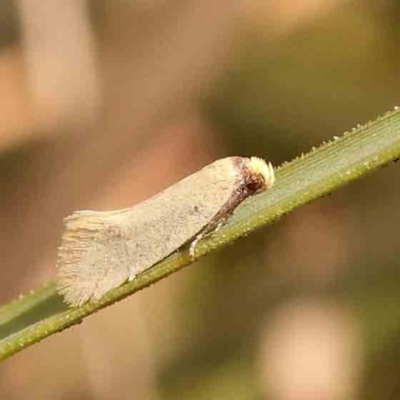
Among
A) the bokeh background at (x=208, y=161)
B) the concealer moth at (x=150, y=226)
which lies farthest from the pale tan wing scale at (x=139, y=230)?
the bokeh background at (x=208, y=161)

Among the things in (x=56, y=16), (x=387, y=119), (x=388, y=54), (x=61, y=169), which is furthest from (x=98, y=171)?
(x=387, y=119)

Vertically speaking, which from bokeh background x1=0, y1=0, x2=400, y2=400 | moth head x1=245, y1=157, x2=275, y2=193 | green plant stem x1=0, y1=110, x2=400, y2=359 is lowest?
green plant stem x1=0, y1=110, x2=400, y2=359

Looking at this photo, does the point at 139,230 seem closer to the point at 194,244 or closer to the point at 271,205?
the point at 194,244

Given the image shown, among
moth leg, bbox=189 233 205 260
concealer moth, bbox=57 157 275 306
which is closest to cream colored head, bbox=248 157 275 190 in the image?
concealer moth, bbox=57 157 275 306

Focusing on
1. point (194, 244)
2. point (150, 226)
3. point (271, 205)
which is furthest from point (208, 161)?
point (271, 205)

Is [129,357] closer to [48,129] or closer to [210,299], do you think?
[210,299]

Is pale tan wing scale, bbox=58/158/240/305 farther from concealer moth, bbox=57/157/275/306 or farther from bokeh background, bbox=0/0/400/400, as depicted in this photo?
bokeh background, bbox=0/0/400/400
